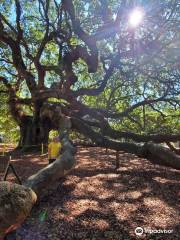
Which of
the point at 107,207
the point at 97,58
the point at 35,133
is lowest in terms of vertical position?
the point at 107,207

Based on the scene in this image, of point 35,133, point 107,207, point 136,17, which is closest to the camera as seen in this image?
point 107,207

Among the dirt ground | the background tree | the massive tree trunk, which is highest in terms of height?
the background tree

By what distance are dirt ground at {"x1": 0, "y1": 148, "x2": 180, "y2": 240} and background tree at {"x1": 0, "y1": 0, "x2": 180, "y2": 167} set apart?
1.32 m

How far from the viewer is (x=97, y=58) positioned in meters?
11.6

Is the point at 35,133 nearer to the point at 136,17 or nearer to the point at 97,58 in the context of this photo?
the point at 97,58

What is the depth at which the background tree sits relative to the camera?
1095 cm

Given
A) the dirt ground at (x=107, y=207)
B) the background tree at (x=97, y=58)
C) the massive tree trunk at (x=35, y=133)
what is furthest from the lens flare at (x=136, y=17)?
the massive tree trunk at (x=35, y=133)

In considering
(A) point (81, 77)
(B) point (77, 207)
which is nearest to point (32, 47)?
(A) point (81, 77)

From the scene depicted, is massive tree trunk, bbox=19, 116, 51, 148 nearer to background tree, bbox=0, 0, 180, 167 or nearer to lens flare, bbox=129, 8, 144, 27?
background tree, bbox=0, 0, 180, 167

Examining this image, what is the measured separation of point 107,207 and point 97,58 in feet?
22.1

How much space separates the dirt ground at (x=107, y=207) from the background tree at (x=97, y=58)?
4.34 feet

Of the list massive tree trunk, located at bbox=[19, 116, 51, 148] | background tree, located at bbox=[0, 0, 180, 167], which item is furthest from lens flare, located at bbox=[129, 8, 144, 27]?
massive tree trunk, located at bbox=[19, 116, 51, 148]

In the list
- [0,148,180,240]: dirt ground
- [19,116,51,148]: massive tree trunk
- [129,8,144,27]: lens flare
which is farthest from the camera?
[19,116,51,148]: massive tree trunk

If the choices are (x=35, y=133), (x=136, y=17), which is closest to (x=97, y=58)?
(x=136, y=17)
